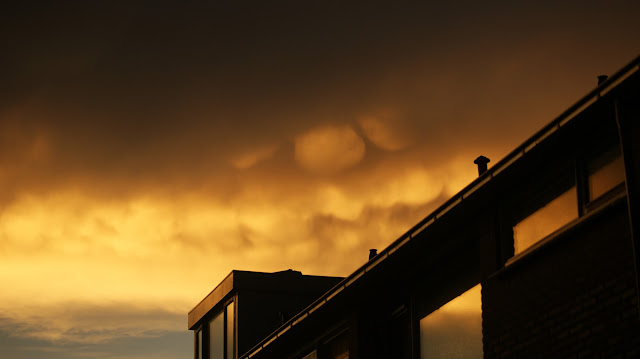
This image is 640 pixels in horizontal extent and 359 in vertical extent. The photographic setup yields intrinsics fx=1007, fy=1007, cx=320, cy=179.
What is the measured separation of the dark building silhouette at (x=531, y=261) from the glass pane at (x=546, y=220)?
→ 16 millimetres

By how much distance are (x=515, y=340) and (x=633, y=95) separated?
3887 mm

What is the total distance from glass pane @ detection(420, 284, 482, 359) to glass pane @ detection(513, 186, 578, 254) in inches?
51.3

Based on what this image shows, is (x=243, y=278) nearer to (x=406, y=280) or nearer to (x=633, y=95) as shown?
(x=406, y=280)

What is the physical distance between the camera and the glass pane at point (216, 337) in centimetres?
3108

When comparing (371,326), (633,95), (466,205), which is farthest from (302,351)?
(633,95)

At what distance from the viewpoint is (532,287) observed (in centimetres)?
1389

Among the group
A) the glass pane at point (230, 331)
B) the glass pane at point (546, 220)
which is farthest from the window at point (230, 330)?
the glass pane at point (546, 220)

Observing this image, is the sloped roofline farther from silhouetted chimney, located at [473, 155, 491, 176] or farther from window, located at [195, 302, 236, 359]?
window, located at [195, 302, 236, 359]

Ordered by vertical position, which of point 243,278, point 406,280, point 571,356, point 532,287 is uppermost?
point 243,278

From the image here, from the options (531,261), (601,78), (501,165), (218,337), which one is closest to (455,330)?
(531,261)

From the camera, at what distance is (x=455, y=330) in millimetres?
16016

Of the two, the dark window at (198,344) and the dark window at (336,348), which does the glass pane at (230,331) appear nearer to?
the dark window at (198,344)

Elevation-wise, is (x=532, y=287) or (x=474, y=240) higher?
(x=474, y=240)

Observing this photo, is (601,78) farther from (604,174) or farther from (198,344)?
(198,344)
